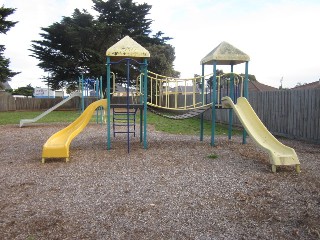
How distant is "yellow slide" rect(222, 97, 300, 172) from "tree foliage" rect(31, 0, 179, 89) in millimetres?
21471

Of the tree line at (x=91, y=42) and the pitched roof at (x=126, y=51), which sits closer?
the pitched roof at (x=126, y=51)

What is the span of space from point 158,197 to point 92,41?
26.9 metres

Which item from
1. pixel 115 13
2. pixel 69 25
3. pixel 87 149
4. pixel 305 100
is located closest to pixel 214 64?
pixel 305 100

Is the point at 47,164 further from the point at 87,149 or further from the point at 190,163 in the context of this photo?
the point at 190,163

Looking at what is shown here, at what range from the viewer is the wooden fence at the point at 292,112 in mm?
9477

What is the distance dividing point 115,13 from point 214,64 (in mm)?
25956

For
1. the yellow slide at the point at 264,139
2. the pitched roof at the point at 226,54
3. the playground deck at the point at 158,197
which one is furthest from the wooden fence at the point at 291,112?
the yellow slide at the point at 264,139

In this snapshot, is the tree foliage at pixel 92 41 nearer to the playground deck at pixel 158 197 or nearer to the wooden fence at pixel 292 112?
the wooden fence at pixel 292 112

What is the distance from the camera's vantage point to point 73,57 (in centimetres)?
3045

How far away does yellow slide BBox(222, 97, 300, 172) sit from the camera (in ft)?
19.0

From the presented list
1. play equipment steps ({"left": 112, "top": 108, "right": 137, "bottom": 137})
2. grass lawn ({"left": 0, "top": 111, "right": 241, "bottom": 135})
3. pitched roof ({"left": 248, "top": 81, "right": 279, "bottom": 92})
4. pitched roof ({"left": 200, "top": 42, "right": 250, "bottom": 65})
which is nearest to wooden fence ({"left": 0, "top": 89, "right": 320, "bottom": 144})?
grass lawn ({"left": 0, "top": 111, "right": 241, "bottom": 135})

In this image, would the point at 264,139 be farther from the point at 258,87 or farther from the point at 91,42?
the point at 258,87

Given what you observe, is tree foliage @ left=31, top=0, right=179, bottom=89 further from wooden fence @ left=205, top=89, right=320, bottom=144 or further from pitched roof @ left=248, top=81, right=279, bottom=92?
wooden fence @ left=205, top=89, right=320, bottom=144

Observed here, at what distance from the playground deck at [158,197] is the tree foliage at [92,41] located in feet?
73.6
